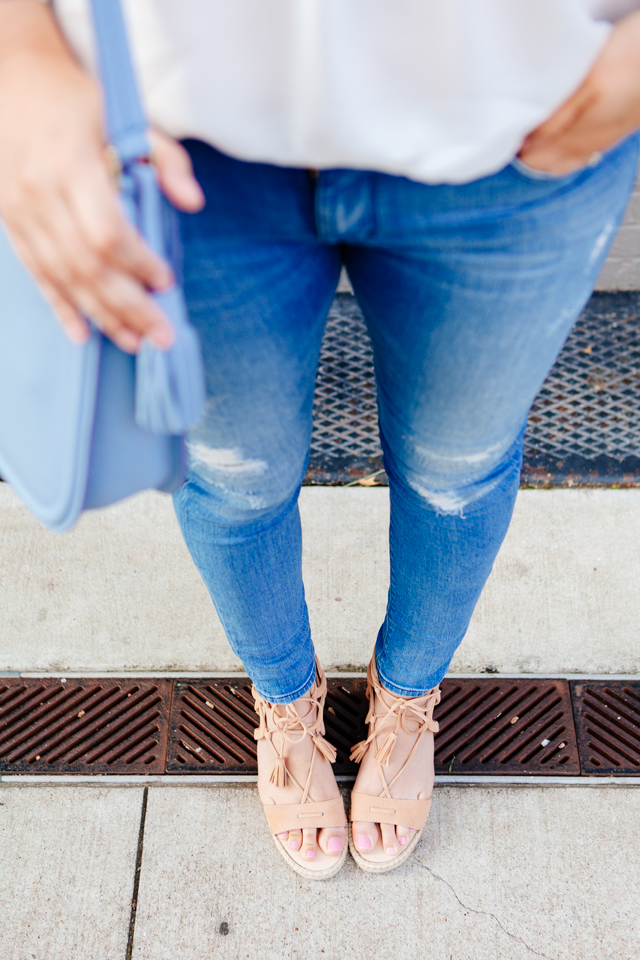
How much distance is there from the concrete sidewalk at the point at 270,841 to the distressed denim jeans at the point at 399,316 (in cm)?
69

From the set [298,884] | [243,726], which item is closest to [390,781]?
[298,884]

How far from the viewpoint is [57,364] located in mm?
599

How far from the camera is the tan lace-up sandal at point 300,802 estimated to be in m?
1.35

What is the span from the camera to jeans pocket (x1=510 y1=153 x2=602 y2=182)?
2.13 feet

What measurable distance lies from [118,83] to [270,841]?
1.37 meters

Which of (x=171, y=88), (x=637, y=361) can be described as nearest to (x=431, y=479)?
(x=171, y=88)

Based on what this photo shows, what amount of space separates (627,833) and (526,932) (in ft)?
0.95

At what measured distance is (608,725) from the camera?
5.12ft

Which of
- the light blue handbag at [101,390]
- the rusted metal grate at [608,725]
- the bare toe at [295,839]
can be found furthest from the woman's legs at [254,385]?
the rusted metal grate at [608,725]

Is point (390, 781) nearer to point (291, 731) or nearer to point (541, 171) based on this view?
point (291, 731)

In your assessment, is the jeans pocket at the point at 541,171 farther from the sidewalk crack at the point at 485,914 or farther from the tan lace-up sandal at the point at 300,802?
the sidewalk crack at the point at 485,914

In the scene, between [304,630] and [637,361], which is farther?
[637,361]

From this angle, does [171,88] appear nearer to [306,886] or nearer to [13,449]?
[13,449]

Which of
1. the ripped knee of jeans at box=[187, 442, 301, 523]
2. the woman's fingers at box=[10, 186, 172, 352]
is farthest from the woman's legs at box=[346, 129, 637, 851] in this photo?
the woman's fingers at box=[10, 186, 172, 352]
